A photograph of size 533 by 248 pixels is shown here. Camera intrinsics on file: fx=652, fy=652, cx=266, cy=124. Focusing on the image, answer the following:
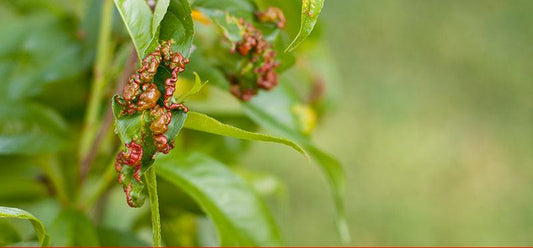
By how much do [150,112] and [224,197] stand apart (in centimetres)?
23

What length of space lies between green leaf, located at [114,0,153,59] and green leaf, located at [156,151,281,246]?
209 mm

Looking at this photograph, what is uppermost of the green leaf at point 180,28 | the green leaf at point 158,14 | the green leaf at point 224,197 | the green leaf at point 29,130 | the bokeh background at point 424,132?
the green leaf at point 158,14

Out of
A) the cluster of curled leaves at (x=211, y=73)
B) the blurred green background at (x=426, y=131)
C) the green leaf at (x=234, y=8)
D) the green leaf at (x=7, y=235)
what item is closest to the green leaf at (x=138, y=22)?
the cluster of curled leaves at (x=211, y=73)

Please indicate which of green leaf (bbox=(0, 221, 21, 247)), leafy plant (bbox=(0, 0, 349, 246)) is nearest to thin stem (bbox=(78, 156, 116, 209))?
leafy plant (bbox=(0, 0, 349, 246))

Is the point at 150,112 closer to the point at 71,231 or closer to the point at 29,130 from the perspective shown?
the point at 71,231

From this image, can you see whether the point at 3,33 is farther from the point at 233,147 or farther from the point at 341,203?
the point at 341,203

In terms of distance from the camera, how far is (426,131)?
2861 mm

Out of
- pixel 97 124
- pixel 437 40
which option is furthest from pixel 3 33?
pixel 437 40

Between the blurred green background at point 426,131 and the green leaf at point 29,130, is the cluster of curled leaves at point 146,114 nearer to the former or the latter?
the green leaf at point 29,130

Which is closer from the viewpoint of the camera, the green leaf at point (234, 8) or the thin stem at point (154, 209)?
the thin stem at point (154, 209)

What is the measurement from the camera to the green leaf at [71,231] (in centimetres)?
64

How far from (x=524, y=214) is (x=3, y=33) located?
7.48 ft

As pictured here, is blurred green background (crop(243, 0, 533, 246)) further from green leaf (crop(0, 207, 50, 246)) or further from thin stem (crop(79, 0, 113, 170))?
green leaf (crop(0, 207, 50, 246))

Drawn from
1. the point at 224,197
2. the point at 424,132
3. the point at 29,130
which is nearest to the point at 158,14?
the point at 224,197
